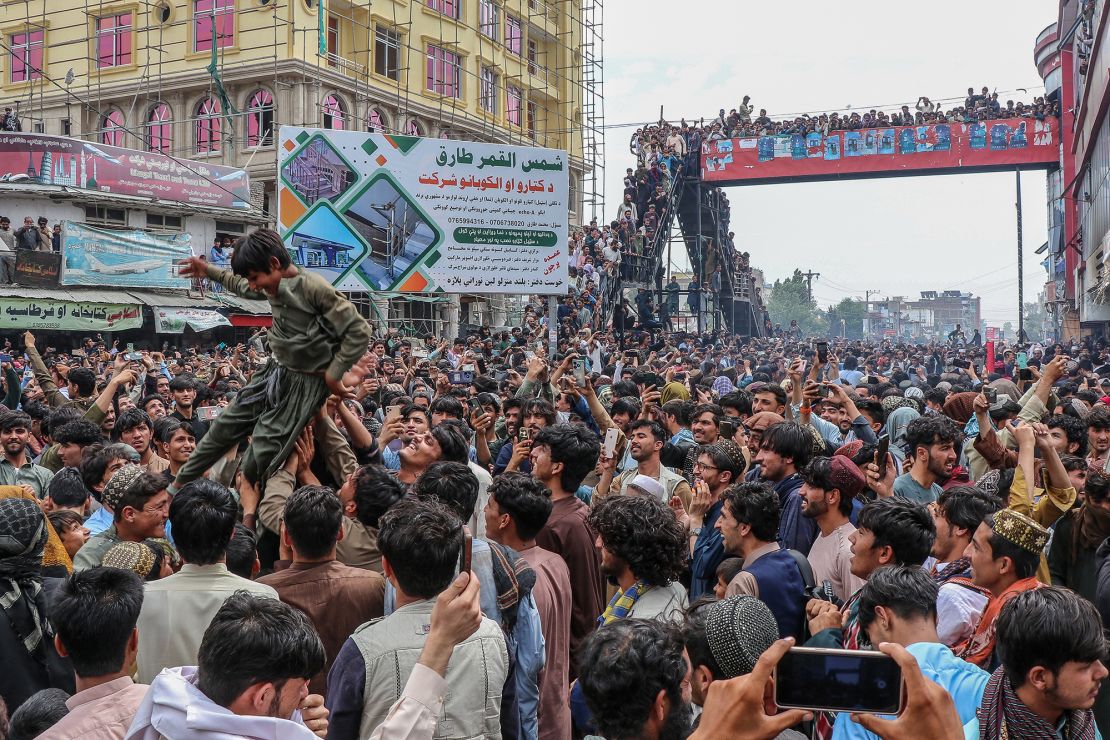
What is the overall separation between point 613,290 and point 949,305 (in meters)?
79.3

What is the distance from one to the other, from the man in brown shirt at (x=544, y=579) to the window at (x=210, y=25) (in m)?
25.9

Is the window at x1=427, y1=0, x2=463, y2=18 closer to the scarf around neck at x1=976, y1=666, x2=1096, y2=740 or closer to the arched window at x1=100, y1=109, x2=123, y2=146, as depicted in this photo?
the arched window at x1=100, y1=109, x2=123, y2=146

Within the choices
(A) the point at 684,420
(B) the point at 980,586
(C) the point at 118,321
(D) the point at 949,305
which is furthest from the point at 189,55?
(D) the point at 949,305

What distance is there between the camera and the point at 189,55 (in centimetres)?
2723

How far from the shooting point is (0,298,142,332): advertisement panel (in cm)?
1816

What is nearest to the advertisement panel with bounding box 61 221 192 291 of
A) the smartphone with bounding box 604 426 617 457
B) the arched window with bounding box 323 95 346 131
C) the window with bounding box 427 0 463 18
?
the arched window with bounding box 323 95 346 131

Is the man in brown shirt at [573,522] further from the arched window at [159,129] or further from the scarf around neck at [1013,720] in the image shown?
the arched window at [159,129]

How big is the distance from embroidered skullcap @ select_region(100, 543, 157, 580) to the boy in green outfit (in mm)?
1050

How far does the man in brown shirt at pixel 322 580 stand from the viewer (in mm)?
3201

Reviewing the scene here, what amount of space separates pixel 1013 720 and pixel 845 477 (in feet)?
6.19

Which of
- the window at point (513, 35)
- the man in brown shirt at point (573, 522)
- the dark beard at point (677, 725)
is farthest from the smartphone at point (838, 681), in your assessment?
Answer: the window at point (513, 35)

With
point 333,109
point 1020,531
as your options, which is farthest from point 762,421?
point 333,109

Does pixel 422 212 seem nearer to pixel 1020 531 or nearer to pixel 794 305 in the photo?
pixel 1020 531

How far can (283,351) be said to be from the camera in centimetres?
449
